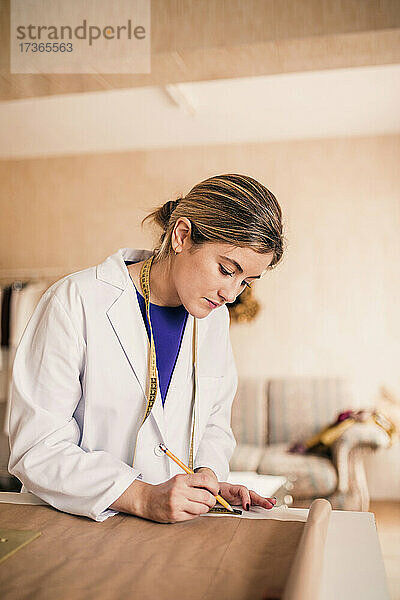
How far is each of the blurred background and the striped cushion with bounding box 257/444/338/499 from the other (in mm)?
311

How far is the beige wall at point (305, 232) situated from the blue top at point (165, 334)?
322cm

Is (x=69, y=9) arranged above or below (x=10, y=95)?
above

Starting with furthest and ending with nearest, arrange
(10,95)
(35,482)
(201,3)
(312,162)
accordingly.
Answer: (312,162)
(10,95)
(201,3)
(35,482)

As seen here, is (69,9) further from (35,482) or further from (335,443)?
(335,443)

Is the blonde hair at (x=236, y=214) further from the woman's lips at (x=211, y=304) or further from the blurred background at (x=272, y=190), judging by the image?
the blurred background at (x=272, y=190)

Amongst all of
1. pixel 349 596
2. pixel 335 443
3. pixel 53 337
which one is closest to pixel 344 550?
pixel 349 596

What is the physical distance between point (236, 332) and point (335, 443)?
121 cm

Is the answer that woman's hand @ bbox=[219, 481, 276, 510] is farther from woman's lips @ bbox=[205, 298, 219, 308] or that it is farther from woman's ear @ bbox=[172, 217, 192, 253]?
woman's ear @ bbox=[172, 217, 192, 253]

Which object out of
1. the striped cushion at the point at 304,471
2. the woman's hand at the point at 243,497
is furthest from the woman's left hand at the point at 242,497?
the striped cushion at the point at 304,471

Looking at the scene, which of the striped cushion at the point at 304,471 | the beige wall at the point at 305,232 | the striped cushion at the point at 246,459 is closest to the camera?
the striped cushion at the point at 304,471

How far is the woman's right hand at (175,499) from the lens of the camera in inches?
39.5

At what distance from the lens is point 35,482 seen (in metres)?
1.09

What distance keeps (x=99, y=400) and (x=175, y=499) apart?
0.31 metres

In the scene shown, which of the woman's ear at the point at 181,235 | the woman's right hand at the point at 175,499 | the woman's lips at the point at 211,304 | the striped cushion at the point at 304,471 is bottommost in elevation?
the striped cushion at the point at 304,471
